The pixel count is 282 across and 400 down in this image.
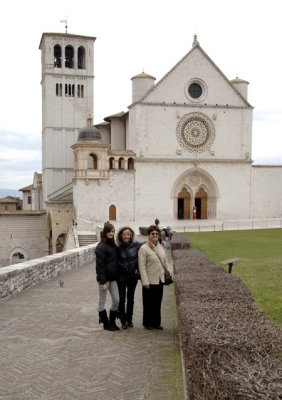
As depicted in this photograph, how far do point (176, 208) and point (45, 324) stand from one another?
35.1 meters

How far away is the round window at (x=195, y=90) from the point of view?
42438 millimetres

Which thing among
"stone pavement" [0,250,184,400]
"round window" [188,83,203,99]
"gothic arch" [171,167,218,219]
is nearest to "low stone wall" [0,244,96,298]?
"stone pavement" [0,250,184,400]

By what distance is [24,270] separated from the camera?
1235 centimetres

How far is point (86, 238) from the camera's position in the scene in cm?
3341

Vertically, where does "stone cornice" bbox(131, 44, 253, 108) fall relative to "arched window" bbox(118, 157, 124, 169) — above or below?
above

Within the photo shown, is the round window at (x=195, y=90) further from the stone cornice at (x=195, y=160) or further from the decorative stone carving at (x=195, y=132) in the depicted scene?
the stone cornice at (x=195, y=160)

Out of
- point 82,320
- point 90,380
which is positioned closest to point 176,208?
point 82,320

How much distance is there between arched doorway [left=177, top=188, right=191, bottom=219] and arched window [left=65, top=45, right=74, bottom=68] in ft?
73.5

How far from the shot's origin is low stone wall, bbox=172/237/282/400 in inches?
145

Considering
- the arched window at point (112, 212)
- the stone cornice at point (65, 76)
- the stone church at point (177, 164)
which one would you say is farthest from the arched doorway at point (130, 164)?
the stone cornice at point (65, 76)

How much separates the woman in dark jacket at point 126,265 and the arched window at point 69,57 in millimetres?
48380

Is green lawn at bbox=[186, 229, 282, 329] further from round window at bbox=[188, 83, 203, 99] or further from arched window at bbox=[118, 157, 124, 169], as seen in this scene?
round window at bbox=[188, 83, 203, 99]

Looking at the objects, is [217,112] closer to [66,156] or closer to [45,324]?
[66,156]

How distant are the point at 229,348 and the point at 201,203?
40729 millimetres
